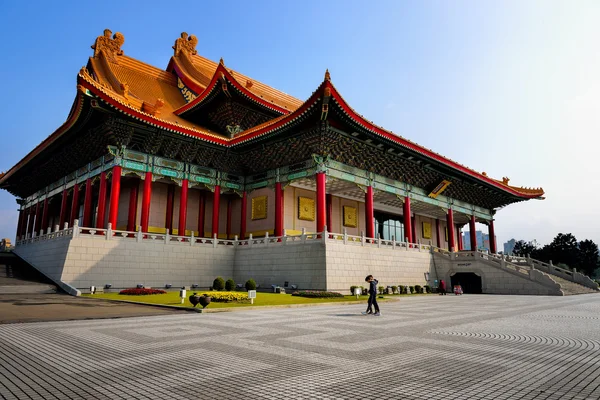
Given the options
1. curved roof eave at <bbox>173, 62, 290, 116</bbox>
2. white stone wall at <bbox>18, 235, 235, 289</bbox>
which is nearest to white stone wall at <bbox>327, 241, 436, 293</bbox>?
white stone wall at <bbox>18, 235, 235, 289</bbox>

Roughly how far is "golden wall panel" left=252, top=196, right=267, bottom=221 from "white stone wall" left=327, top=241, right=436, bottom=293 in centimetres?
794

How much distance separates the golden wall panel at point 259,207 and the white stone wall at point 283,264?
11.4ft

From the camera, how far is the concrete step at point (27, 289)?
19109 millimetres

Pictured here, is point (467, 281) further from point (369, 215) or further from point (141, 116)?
point (141, 116)

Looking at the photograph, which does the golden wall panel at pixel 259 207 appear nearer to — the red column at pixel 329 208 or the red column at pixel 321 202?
the red column at pixel 321 202

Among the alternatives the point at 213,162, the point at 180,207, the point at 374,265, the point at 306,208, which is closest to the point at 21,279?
the point at 180,207

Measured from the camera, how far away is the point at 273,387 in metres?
4.58

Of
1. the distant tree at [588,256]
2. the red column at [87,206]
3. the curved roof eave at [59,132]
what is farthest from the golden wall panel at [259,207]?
the distant tree at [588,256]

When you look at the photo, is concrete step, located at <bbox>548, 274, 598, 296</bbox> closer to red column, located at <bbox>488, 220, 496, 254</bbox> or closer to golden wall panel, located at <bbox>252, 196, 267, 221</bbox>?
red column, located at <bbox>488, 220, 496, 254</bbox>

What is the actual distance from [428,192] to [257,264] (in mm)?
17137

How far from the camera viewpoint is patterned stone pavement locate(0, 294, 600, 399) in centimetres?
447

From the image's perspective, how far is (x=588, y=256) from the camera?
54.1 m

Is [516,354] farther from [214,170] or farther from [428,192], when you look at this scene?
[428,192]

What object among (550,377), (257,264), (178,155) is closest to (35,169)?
(178,155)
